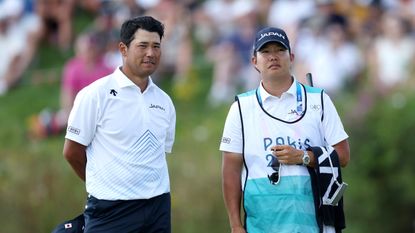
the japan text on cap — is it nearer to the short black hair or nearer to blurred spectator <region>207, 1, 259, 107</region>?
the short black hair

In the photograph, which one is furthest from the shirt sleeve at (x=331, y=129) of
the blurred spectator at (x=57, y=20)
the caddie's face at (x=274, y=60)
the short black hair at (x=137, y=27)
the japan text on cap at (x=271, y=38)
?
the blurred spectator at (x=57, y=20)

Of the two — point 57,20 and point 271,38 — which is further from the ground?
point 57,20

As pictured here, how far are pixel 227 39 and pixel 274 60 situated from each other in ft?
30.5

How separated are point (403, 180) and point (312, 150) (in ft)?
30.3

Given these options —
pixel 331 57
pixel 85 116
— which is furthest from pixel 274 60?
pixel 331 57

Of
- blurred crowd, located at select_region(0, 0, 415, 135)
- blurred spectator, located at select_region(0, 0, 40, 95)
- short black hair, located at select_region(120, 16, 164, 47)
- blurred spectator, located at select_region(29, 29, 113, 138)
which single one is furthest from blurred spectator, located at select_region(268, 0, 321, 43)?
short black hair, located at select_region(120, 16, 164, 47)

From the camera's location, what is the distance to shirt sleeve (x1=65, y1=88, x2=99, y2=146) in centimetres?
640

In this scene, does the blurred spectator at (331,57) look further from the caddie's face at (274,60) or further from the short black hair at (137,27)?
the caddie's face at (274,60)

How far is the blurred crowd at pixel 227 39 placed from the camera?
14.9m

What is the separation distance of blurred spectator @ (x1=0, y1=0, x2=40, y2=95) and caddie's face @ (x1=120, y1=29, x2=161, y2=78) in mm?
9369

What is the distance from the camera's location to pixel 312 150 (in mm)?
6098

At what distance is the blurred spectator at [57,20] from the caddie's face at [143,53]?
30.5 ft

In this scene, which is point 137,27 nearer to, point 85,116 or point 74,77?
point 85,116

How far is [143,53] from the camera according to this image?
6.45m
